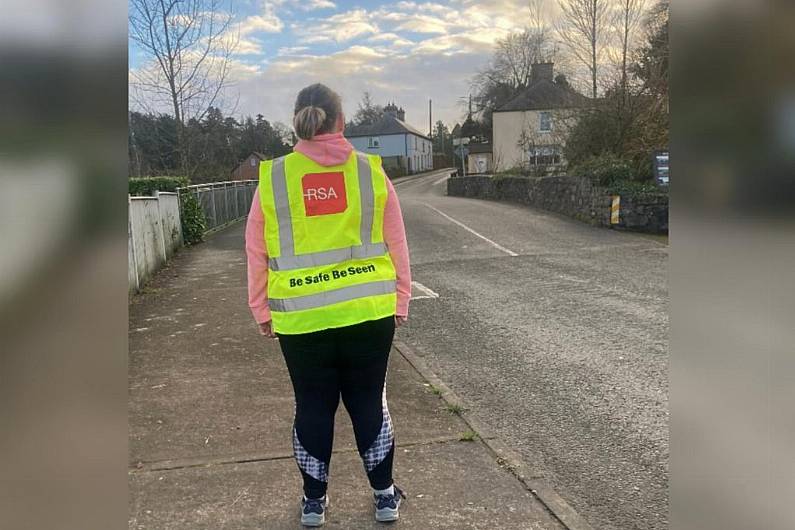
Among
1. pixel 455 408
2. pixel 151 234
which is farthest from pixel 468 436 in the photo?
pixel 151 234

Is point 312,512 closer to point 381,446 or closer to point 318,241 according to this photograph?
point 381,446

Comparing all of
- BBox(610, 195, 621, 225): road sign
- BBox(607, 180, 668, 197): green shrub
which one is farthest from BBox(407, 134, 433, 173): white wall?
BBox(610, 195, 621, 225): road sign

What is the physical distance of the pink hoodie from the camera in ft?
9.18

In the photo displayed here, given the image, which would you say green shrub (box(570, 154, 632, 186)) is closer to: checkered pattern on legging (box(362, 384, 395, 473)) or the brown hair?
checkered pattern on legging (box(362, 384, 395, 473))

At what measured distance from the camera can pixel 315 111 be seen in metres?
2.81

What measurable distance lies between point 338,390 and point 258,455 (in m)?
1.15

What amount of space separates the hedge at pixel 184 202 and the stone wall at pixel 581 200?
10082 mm

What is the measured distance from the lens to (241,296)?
932 cm

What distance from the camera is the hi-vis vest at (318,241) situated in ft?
9.14

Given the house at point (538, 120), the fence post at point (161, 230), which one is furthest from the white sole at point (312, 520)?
the house at point (538, 120)
